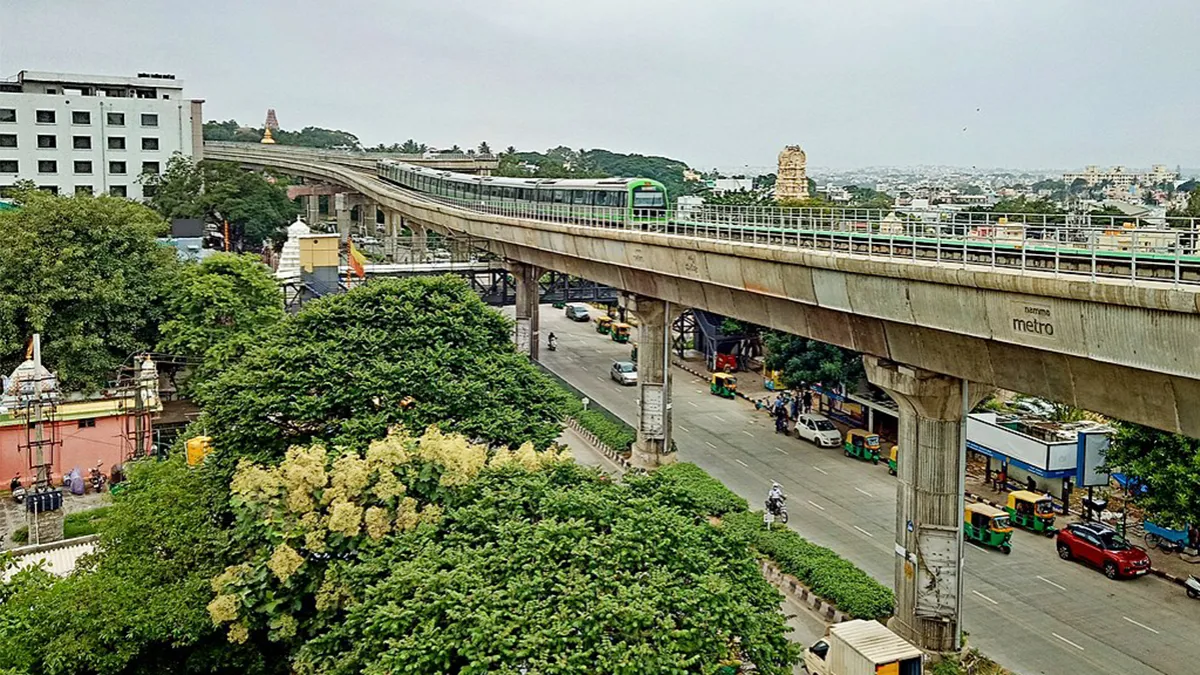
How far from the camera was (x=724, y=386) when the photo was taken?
48094 mm

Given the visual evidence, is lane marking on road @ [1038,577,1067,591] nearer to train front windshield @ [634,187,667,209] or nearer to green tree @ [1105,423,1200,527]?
green tree @ [1105,423,1200,527]

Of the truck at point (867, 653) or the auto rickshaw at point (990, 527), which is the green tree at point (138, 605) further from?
the auto rickshaw at point (990, 527)

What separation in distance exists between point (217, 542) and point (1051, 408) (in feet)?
106

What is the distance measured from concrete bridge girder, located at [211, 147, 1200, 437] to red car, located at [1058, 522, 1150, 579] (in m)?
9.36

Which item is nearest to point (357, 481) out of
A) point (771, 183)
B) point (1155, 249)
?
point (1155, 249)

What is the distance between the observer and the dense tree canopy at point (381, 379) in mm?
21344

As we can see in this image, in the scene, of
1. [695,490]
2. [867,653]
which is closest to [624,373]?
[695,490]

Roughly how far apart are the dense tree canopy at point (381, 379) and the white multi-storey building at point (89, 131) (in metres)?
51.7

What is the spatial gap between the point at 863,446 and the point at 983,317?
19.9m

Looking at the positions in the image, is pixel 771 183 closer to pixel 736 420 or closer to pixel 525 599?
pixel 736 420

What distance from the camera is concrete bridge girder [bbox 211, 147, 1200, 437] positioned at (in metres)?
14.6

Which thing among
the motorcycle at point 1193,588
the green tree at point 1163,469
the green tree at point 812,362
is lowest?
the motorcycle at point 1193,588

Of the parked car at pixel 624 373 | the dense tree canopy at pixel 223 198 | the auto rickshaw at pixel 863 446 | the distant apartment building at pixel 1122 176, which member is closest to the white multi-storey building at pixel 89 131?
the dense tree canopy at pixel 223 198

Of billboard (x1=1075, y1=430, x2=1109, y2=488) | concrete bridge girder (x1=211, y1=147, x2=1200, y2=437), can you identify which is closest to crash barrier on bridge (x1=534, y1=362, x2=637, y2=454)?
concrete bridge girder (x1=211, y1=147, x2=1200, y2=437)
